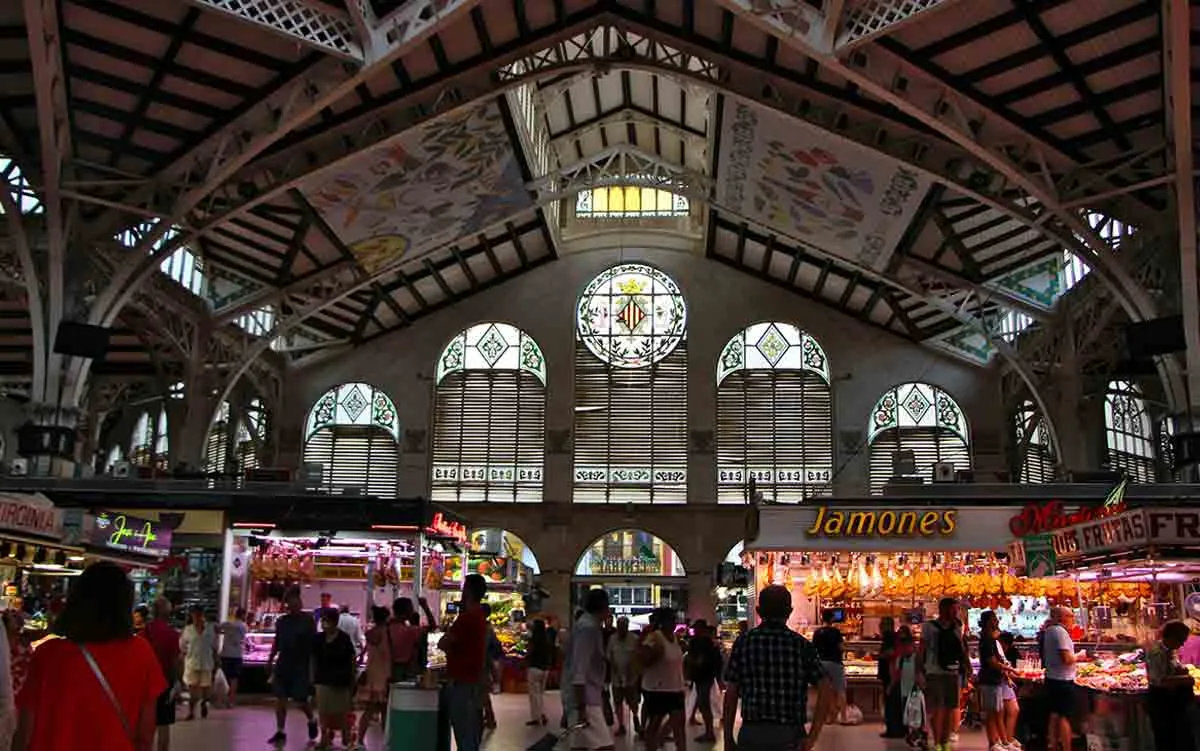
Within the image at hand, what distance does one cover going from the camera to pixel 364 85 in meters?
Result: 18.8

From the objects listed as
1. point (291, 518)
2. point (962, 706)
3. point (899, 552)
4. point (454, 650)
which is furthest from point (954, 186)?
point (454, 650)

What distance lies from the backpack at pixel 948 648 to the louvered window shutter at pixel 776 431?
60.7ft

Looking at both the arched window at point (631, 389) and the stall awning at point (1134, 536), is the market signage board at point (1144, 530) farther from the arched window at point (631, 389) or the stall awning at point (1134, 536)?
the arched window at point (631, 389)

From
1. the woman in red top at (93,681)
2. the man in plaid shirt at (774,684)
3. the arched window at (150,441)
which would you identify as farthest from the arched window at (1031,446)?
the woman in red top at (93,681)

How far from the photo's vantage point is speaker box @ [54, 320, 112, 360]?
18422 millimetres

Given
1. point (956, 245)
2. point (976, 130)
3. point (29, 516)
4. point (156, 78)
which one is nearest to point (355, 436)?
point (156, 78)

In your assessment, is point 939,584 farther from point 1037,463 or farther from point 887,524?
point 1037,463

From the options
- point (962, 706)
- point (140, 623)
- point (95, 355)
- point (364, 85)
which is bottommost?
point (962, 706)

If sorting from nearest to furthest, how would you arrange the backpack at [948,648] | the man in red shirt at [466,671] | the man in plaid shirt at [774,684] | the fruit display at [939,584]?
the man in plaid shirt at [774,684], the man in red shirt at [466,671], the backpack at [948,648], the fruit display at [939,584]

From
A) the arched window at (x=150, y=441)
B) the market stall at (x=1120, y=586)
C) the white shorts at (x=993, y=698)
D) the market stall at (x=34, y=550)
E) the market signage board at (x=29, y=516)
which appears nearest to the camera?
the market stall at (x=1120, y=586)

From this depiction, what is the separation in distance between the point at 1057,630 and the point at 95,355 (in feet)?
50.1

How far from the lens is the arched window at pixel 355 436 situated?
30.3 m

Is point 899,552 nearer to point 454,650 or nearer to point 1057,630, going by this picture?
point 1057,630

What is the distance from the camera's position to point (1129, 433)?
28812 millimetres
